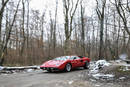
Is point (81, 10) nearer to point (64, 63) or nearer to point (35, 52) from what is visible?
point (35, 52)

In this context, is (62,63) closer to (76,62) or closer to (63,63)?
(63,63)

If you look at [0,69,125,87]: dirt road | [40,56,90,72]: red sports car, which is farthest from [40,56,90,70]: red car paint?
[0,69,125,87]: dirt road

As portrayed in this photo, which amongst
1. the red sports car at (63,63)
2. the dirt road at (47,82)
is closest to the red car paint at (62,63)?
the red sports car at (63,63)

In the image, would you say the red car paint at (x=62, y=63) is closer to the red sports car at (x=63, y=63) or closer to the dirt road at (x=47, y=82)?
the red sports car at (x=63, y=63)

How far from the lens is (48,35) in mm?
31141

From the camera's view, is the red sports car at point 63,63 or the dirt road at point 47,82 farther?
the red sports car at point 63,63

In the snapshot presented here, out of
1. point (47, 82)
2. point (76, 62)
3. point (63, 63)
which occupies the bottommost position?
point (47, 82)

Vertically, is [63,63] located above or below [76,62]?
above

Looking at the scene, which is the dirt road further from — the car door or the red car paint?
the car door

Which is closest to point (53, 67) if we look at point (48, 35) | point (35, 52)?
point (35, 52)

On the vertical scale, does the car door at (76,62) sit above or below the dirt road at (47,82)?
above

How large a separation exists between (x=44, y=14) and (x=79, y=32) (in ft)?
32.1

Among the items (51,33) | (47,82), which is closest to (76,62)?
(47,82)

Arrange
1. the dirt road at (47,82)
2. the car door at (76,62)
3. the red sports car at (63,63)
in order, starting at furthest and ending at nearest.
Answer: the car door at (76,62), the red sports car at (63,63), the dirt road at (47,82)
